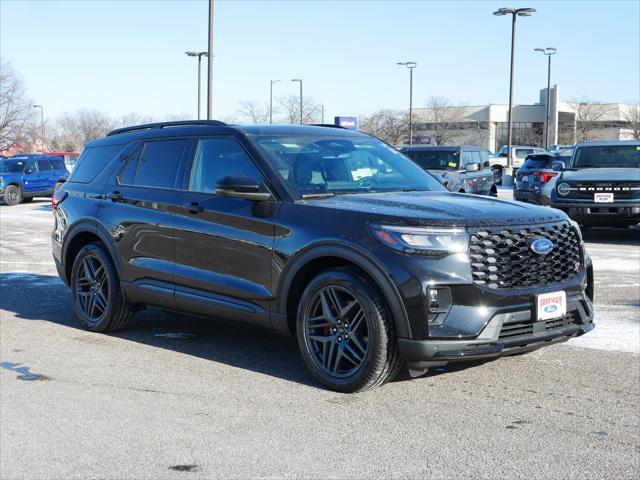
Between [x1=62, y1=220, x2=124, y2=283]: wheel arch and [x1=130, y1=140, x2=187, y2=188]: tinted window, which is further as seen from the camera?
[x1=62, y1=220, x2=124, y2=283]: wheel arch

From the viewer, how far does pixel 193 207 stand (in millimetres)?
6410

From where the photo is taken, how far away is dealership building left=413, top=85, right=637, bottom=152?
78.0 m

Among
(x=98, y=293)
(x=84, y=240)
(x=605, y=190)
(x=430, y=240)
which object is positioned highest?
(x=605, y=190)


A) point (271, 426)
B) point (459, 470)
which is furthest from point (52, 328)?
point (459, 470)

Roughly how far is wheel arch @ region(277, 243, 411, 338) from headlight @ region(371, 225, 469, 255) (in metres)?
0.20

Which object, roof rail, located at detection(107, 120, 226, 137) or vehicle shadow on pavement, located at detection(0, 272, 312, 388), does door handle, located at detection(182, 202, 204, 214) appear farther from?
vehicle shadow on pavement, located at detection(0, 272, 312, 388)

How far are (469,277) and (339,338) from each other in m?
0.95

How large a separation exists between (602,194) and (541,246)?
953 centimetres

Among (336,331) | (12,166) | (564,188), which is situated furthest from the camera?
(12,166)

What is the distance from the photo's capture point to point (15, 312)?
8.52 metres

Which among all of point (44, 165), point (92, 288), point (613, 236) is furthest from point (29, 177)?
point (92, 288)

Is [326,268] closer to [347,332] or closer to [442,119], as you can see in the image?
[347,332]

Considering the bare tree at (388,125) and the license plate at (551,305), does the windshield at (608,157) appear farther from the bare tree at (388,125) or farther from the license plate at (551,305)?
the bare tree at (388,125)

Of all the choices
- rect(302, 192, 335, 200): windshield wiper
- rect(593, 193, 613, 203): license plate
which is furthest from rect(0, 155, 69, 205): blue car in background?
rect(302, 192, 335, 200): windshield wiper
